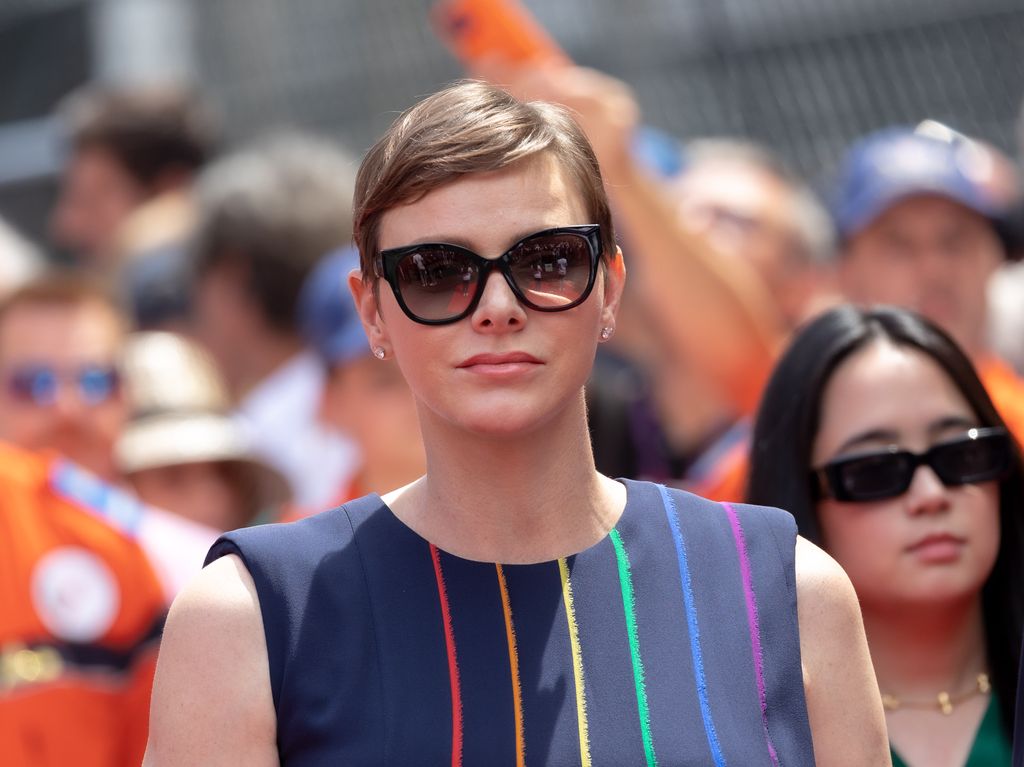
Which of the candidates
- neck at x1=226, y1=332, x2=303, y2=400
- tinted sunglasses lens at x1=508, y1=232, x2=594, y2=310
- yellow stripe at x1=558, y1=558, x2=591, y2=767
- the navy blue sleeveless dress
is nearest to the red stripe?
the navy blue sleeveless dress

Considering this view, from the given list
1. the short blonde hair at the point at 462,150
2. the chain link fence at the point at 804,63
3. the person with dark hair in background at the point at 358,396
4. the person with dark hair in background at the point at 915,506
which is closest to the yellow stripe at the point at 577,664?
the short blonde hair at the point at 462,150

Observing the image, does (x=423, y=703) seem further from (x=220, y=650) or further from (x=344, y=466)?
(x=344, y=466)

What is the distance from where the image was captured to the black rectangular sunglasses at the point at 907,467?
299 centimetres

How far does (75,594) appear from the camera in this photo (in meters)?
3.81

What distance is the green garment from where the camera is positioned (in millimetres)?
2951

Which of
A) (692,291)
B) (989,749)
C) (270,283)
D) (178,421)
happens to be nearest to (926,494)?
(989,749)

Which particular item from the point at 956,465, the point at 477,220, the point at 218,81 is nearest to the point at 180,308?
the point at 218,81

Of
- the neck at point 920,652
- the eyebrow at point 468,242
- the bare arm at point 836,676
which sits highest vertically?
the eyebrow at point 468,242

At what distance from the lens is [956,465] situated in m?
3.00

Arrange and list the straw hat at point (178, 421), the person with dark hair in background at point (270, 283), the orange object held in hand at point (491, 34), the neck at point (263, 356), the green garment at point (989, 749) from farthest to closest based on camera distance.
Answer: the neck at point (263, 356) < the person with dark hair in background at point (270, 283) < the straw hat at point (178, 421) < the orange object held in hand at point (491, 34) < the green garment at point (989, 749)

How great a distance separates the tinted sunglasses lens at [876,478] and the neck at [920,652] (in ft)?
0.73

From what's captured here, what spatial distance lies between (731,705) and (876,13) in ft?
17.1

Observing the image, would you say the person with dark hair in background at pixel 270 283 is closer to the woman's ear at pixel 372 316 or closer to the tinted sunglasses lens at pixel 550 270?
the woman's ear at pixel 372 316

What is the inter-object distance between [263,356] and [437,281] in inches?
131
